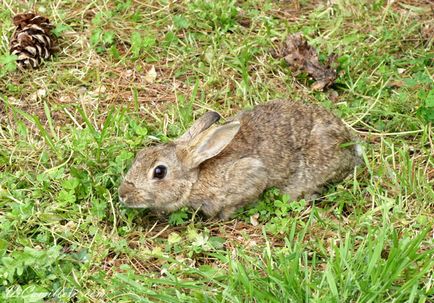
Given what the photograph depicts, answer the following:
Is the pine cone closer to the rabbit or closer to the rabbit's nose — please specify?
the rabbit

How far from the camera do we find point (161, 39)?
7.16 metres

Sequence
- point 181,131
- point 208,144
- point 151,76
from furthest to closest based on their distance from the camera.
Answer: point 151,76, point 181,131, point 208,144

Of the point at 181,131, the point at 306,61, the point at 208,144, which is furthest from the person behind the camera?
the point at 306,61

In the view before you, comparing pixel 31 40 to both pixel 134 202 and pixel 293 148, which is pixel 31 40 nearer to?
pixel 134 202

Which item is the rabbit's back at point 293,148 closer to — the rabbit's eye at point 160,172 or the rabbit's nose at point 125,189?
the rabbit's eye at point 160,172

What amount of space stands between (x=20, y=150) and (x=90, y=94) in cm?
97

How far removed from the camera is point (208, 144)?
540 centimetres

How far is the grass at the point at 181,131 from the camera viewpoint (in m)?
4.55

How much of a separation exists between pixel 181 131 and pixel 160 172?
2.57 feet

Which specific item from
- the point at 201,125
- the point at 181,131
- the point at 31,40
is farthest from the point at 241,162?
the point at 31,40

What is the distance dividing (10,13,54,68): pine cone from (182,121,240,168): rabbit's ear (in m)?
2.10

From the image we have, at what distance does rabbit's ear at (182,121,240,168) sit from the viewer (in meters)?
5.34

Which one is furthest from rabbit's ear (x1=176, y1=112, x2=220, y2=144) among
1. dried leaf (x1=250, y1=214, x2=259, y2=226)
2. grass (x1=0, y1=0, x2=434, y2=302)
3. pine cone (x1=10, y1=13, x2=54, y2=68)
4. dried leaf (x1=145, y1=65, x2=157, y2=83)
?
pine cone (x1=10, y1=13, x2=54, y2=68)

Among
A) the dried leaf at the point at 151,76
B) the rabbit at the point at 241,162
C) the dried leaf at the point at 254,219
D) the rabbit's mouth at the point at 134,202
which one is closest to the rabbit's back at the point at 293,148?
the rabbit at the point at 241,162
